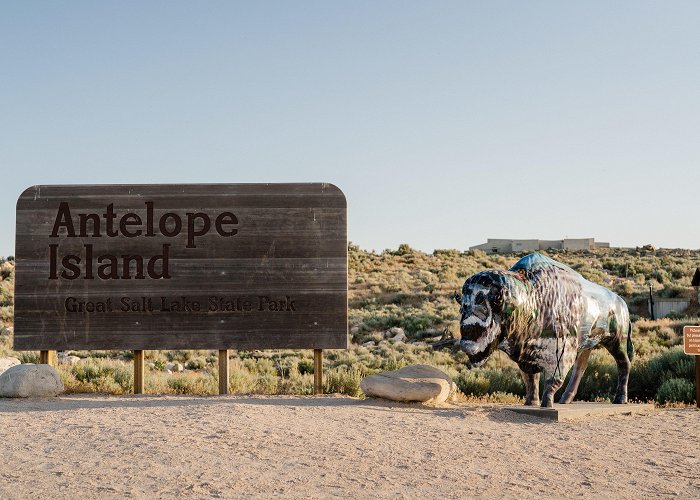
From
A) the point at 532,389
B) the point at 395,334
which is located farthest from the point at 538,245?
the point at 532,389

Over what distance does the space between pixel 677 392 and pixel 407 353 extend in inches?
424

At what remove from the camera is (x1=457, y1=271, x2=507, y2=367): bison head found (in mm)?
9500

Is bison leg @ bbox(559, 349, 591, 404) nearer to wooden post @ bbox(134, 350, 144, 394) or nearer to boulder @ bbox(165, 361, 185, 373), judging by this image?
wooden post @ bbox(134, 350, 144, 394)

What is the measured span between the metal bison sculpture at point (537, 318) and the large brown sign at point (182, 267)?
3.50m

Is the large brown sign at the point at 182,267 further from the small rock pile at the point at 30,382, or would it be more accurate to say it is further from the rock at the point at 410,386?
the rock at the point at 410,386

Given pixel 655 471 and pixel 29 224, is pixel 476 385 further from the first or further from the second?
pixel 29 224

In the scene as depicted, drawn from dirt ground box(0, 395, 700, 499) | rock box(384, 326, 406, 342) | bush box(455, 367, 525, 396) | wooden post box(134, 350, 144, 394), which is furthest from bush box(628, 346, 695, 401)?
rock box(384, 326, 406, 342)

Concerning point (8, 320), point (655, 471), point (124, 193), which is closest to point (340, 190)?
point (124, 193)

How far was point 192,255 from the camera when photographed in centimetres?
1277

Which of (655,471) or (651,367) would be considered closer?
(655,471)

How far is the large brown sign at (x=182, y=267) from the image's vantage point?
499 inches

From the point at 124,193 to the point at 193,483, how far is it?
743 centimetres

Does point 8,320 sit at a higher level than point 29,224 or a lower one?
lower

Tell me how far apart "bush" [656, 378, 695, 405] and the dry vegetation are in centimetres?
2
